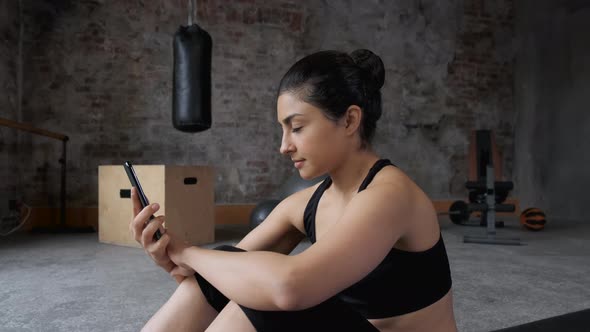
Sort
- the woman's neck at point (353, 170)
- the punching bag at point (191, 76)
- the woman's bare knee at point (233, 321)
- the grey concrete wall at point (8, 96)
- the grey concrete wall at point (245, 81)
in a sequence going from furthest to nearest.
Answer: the grey concrete wall at point (245, 81) < the grey concrete wall at point (8, 96) < the punching bag at point (191, 76) < the woman's neck at point (353, 170) < the woman's bare knee at point (233, 321)

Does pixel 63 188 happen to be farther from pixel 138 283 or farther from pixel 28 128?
pixel 138 283

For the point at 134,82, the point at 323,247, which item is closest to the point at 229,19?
the point at 134,82

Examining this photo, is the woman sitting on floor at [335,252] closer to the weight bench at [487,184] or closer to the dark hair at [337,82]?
the dark hair at [337,82]

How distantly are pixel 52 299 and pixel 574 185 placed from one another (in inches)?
231

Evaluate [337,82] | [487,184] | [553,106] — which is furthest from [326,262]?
[553,106]

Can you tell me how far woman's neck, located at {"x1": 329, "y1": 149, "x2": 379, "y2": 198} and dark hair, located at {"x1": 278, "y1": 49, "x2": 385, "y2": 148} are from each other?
0.06m

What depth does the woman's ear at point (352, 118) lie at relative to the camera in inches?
39.7

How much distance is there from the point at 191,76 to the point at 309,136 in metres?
3.30

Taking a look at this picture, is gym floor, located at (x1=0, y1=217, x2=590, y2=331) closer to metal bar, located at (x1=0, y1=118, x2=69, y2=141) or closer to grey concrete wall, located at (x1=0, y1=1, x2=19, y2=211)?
grey concrete wall, located at (x1=0, y1=1, x2=19, y2=211)

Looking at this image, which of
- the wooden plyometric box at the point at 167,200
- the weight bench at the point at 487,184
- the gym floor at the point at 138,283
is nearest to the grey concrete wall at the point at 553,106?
the weight bench at the point at 487,184

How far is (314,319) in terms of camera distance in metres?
0.90

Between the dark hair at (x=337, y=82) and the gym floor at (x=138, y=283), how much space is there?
3.97ft

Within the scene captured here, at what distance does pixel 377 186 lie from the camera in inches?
35.9

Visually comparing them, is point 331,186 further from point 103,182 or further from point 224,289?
point 103,182
